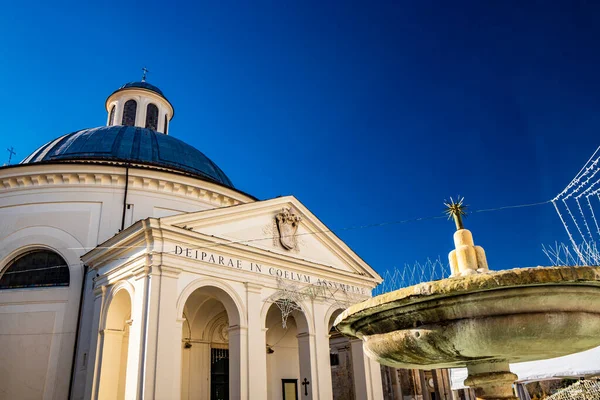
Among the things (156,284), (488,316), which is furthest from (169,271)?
(488,316)

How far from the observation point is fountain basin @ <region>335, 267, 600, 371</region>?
3.60 m

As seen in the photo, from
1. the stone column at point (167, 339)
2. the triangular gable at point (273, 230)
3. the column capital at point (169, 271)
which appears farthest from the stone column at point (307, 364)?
the column capital at point (169, 271)

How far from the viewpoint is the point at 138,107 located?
24453mm

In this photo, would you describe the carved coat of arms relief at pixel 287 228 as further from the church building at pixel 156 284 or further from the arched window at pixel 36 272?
the arched window at pixel 36 272

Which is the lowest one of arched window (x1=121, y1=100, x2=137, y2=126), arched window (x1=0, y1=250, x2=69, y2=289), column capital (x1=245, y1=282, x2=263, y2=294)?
column capital (x1=245, y1=282, x2=263, y2=294)

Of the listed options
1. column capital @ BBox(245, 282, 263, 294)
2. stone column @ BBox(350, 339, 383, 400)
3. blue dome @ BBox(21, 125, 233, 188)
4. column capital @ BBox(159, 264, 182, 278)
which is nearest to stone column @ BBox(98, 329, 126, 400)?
column capital @ BBox(159, 264, 182, 278)

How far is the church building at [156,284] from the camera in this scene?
1183cm

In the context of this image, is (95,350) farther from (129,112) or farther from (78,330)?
(129,112)

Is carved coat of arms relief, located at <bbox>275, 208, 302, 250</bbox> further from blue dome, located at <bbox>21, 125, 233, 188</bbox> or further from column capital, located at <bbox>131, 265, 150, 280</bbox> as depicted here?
column capital, located at <bbox>131, 265, 150, 280</bbox>

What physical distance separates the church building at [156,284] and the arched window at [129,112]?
544 centimetres

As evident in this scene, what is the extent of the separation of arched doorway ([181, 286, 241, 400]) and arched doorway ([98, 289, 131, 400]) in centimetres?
210

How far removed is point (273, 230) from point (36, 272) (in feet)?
25.6

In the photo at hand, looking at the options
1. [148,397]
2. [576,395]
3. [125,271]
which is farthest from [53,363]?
[576,395]

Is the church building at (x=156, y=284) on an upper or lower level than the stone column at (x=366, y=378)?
upper
